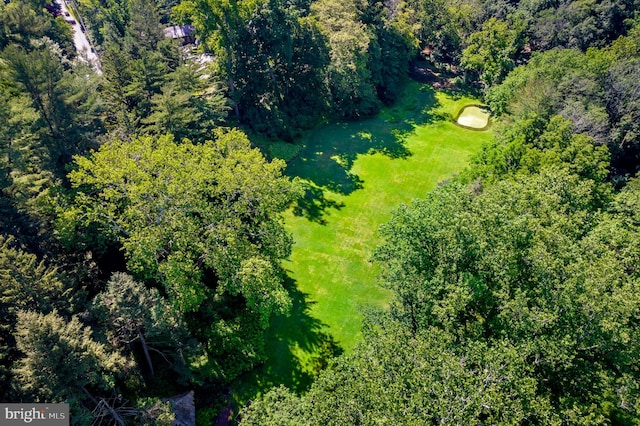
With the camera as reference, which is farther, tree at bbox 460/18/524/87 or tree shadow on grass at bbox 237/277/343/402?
tree at bbox 460/18/524/87

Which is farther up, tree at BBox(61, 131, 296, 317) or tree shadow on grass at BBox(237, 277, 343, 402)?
tree at BBox(61, 131, 296, 317)


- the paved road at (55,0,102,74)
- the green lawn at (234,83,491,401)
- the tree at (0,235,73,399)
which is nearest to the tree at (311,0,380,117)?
the green lawn at (234,83,491,401)

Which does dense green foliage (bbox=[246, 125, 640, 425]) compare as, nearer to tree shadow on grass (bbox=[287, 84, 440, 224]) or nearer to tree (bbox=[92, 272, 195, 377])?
tree (bbox=[92, 272, 195, 377])

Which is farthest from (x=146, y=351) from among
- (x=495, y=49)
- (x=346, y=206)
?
(x=495, y=49)

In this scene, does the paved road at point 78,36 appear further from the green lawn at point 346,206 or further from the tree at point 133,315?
the tree at point 133,315

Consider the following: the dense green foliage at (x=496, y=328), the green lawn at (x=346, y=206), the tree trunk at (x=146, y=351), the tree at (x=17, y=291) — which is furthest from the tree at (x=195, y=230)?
the dense green foliage at (x=496, y=328)

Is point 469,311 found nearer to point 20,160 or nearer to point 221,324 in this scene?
point 221,324

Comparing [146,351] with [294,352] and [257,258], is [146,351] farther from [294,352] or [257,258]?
[294,352]
